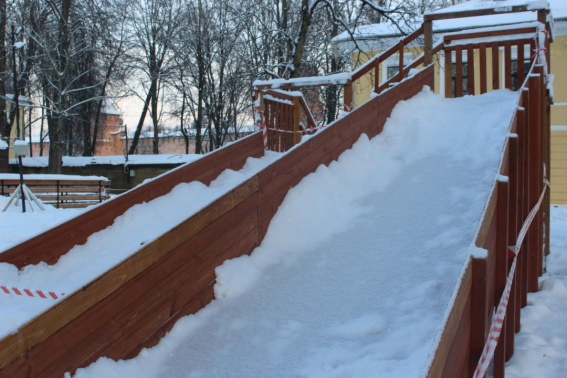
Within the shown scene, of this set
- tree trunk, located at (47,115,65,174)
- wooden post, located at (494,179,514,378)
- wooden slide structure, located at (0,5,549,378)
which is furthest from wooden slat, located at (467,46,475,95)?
tree trunk, located at (47,115,65,174)

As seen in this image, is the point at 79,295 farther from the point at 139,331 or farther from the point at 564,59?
the point at 564,59

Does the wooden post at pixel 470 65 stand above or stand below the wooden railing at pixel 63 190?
above

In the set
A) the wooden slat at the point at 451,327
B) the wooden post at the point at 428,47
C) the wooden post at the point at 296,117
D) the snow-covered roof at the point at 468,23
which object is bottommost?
the wooden slat at the point at 451,327

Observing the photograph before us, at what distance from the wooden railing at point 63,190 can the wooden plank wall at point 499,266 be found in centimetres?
1416

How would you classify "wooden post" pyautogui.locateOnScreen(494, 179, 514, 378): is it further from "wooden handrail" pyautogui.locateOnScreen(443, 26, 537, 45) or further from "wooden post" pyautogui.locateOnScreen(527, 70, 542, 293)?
"wooden handrail" pyautogui.locateOnScreen(443, 26, 537, 45)

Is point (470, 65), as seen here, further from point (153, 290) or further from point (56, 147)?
point (56, 147)

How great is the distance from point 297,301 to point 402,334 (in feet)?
2.56

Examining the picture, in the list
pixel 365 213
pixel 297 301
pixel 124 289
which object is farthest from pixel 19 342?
pixel 365 213

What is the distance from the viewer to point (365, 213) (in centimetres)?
445

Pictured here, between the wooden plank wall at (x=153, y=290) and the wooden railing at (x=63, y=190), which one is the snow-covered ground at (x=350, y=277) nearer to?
the wooden plank wall at (x=153, y=290)

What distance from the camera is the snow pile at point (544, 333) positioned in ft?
13.2

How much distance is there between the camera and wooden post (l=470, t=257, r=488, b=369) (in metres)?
2.40

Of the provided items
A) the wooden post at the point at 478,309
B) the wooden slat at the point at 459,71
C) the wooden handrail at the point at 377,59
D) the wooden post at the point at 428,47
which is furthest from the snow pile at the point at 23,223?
the wooden post at the point at 478,309

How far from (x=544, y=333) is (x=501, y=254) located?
6.24ft
